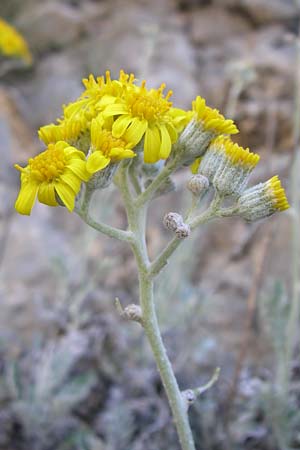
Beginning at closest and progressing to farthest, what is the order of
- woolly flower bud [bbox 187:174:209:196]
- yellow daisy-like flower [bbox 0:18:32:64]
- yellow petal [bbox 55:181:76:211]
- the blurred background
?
yellow petal [bbox 55:181:76:211]
woolly flower bud [bbox 187:174:209:196]
the blurred background
yellow daisy-like flower [bbox 0:18:32:64]

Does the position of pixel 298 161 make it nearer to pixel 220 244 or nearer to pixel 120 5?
pixel 220 244

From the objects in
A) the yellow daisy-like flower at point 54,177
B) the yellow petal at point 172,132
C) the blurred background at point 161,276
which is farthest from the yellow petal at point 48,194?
the blurred background at point 161,276

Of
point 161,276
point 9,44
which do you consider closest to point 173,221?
point 161,276

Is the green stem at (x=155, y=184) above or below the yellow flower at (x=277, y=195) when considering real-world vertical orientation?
above

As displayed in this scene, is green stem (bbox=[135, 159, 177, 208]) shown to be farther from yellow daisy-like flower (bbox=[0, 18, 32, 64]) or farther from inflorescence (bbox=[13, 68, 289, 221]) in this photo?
yellow daisy-like flower (bbox=[0, 18, 32, 64])

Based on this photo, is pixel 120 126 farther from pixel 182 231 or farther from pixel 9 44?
pixel 9 44

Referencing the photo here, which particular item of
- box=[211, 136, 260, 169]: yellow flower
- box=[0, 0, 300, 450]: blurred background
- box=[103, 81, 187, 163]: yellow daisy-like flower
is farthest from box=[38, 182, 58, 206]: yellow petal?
box=[0, 0, 300, 450]: blurred background

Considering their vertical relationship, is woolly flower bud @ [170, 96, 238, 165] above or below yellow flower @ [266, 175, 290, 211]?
above

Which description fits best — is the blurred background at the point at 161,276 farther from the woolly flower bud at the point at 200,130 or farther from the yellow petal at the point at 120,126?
the yellow petal at the point at 120,126

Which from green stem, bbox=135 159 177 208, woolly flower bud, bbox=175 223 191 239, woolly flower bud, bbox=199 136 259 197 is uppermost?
green stem, bbox=135 159 177 208
